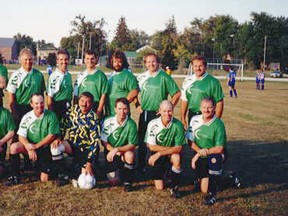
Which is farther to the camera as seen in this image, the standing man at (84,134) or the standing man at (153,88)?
the standing man at (153,88)

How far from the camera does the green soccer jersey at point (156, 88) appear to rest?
243 inches

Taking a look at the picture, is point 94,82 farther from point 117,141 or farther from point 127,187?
point 127,187

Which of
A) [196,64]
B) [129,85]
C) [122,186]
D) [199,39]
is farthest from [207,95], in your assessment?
[199,39]

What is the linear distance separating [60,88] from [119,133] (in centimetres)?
140

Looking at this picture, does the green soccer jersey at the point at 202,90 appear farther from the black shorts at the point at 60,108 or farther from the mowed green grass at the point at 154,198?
the black shorts at the point at 60,108

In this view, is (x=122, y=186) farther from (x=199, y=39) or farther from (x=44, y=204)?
(x=199, y=39)

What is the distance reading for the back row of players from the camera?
17.9ft

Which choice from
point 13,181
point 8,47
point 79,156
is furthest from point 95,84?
point 8,47

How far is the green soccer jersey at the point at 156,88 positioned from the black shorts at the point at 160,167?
101cm

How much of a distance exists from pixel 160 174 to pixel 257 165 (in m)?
2.47

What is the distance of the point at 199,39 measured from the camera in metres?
74.3

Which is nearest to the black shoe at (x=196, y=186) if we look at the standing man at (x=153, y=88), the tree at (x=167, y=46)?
the standing man at (x=153, y=88)

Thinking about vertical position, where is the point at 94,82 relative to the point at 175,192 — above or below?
above

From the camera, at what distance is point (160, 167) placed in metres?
5.55
